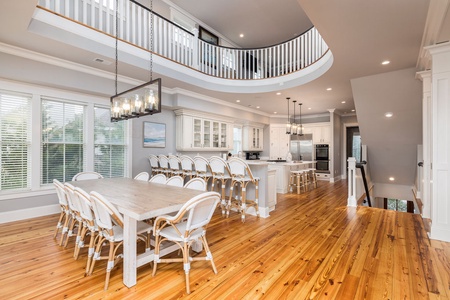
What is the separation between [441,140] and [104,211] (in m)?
4.27

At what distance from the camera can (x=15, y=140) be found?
12.6 feet

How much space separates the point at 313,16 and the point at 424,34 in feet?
5.40

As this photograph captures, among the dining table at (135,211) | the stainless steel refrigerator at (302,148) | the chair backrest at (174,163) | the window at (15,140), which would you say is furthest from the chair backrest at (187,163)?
the stainless steel refrigerator at (302,148)

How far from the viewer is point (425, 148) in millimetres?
3715

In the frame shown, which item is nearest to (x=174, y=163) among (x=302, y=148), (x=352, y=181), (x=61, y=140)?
(x=61, y=140)

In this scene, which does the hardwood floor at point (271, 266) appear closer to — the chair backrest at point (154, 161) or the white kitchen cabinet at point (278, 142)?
the chair backrest at point (154, 161)

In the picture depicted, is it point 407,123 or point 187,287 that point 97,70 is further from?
point 407,123

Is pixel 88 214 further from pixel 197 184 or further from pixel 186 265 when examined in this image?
pixel 197 184

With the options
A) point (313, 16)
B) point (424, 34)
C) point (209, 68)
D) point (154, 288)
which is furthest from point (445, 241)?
point (209, 68)

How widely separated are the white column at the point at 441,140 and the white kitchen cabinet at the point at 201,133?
16.2 feet

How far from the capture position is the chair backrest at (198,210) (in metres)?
1.91

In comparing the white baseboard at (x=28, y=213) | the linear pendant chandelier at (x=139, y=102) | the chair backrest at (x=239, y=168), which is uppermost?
the linear pendant chandelier at (x=139, y=102)

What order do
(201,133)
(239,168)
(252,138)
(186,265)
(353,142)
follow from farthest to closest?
1. (353,142)
2. (252,138)
3. (201,133)
4. (239,168)
5. (186,265)

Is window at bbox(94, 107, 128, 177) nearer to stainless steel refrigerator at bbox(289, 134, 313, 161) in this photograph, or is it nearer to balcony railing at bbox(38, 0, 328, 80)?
balcony railing at bbox(38, 0, 328, 80)
